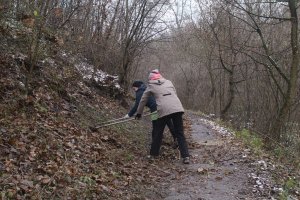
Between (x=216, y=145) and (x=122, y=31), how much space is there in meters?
7.86

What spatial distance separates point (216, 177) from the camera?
22.5ft

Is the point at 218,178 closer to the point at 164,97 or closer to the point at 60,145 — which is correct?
the point at 164,97

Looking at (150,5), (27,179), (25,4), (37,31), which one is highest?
(150,5)

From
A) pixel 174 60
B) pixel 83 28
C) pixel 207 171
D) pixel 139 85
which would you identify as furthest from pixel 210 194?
pixel 174 60

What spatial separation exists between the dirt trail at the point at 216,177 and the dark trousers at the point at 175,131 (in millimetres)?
376

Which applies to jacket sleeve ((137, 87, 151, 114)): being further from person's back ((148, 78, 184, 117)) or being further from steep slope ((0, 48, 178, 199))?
steep slope ((0, 48, 178, 199))

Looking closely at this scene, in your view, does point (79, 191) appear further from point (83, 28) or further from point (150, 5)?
point (150, 5)

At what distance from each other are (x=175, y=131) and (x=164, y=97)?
80cm

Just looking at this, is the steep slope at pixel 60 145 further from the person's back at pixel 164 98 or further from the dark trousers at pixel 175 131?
the person's back at pixel 164 98

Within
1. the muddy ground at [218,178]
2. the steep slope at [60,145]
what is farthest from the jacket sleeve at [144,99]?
the muddy ground at [218,178]

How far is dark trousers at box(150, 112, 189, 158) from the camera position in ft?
26.7

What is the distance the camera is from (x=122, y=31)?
53.2 feet

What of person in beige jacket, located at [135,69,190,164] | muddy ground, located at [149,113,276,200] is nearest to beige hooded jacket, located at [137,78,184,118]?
person in beige jacket, located at [135,69,190,164]

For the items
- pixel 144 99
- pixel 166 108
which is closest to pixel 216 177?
pixel 166 108
